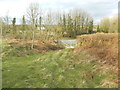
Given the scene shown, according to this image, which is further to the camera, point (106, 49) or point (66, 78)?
point (106, 49)

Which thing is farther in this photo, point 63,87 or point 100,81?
point 100,81

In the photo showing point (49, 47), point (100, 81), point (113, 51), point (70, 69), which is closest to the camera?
point (100, 81)

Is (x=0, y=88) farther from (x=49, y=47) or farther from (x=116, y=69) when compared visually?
(x=49, y=47)

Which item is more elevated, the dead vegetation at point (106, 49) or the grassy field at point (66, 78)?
the dead vegetation at point (106, 49)

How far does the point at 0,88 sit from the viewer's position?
15.2ft

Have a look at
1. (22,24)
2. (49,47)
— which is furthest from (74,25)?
(49,47)

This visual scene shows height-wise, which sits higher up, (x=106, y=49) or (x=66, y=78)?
(x=106, y=49)

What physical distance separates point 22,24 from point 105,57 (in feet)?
63.7

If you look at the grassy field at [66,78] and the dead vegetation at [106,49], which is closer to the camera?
the grassy field at [66,78]

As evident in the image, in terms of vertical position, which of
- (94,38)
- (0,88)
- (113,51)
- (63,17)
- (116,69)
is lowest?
(0,88)

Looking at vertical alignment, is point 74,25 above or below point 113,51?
above

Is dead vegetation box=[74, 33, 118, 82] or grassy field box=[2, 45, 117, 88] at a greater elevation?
dead vegetation box=[74, 33, 118, 82]

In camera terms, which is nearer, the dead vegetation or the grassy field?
the grassy field

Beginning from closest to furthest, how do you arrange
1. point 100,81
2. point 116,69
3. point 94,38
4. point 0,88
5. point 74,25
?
point 0,88 → point 100,81 → point 116,69 → point 94,38 → point 74,25
